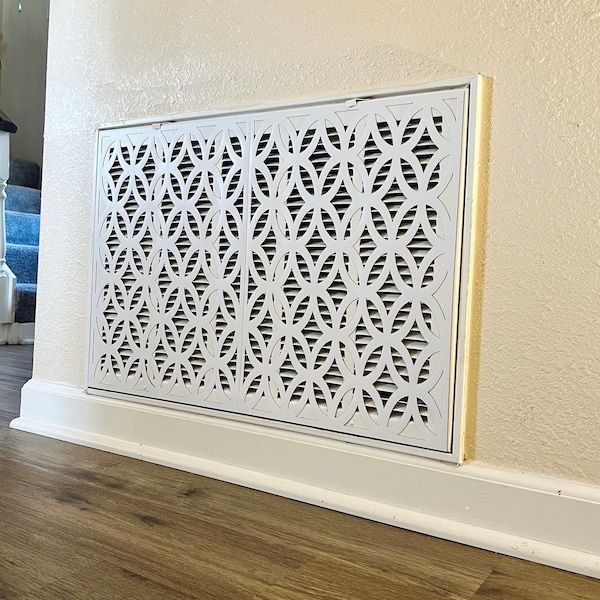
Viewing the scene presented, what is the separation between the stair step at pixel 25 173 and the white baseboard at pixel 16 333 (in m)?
1.18

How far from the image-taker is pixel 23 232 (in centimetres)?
366

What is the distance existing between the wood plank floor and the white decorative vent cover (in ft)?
0.55

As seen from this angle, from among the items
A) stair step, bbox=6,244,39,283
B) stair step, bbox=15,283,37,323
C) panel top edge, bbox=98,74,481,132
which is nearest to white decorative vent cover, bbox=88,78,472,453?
panel top edge, bbox=98,74,481,132

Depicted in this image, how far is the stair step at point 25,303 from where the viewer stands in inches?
127

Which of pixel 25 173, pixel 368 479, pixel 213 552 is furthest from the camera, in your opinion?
pixel 25 173

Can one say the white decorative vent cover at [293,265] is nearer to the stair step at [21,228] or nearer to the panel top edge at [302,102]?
Result: the panel top edge at [302,102]

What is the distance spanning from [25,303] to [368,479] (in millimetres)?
2490

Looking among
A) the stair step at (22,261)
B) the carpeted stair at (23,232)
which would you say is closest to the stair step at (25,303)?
the carpeted stair at (23,232)

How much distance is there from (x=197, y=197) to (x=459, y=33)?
0.57 m

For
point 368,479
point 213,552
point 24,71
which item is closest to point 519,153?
point 368,479

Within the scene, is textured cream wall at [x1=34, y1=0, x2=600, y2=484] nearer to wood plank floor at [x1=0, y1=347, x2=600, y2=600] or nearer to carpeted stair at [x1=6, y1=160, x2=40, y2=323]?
wood plank floor at [x1=0, y1=347, x2=600, y2=600]

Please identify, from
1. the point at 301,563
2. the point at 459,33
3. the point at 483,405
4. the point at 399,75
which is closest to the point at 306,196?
the point at 399,75

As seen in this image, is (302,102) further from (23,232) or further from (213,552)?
(23,232)

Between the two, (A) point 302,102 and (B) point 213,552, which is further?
(A) point 302,102
